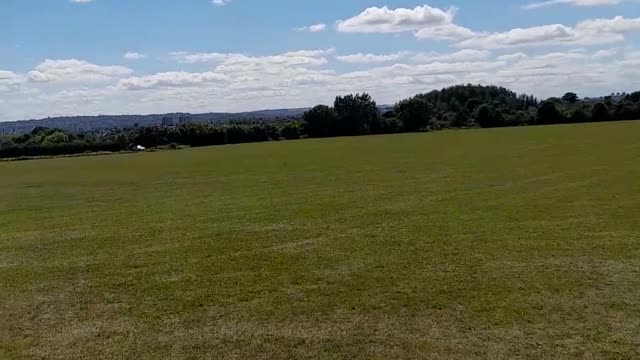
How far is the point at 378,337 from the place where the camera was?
686cm

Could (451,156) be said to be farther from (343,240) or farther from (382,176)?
(343,240)

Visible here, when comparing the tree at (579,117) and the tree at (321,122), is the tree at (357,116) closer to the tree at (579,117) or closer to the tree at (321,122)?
the tree at (321,122)

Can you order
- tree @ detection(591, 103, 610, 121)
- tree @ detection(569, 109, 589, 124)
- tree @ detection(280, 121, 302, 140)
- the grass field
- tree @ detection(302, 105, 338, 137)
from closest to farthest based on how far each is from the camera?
the grass field, tree @ detection(591, 103, 610, 121), tree @ detection(569, 109, 589, 124), tree @ detection(280, 121, 302, 140), tree @ detection(302, 105, 338, 137)

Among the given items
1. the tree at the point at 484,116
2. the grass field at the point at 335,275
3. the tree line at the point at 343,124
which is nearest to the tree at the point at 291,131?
the tree line at the point at 343,124

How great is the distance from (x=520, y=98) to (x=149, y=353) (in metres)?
135

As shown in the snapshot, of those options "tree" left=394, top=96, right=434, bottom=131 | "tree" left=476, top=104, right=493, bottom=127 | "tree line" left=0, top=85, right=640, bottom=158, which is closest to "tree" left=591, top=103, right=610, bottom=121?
"tree line" left=0, top=85, right=640, bottom=158

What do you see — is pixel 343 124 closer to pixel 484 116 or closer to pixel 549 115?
pixel 484 116

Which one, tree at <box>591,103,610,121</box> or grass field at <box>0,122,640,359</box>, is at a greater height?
tree at <box>591,103,610,121</box>

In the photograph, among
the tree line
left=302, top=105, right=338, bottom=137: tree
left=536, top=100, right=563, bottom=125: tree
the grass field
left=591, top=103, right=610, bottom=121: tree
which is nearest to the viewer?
the grass field

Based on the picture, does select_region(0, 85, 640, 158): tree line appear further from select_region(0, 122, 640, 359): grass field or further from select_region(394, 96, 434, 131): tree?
select_region(0, 122, 640, 359): grass field

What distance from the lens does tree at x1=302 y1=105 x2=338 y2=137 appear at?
85125mm

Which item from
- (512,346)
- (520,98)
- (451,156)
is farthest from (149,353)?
(520,98)

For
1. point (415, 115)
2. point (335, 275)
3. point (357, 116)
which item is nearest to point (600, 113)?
point (415, 115)

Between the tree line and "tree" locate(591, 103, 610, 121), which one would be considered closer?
the tree line
